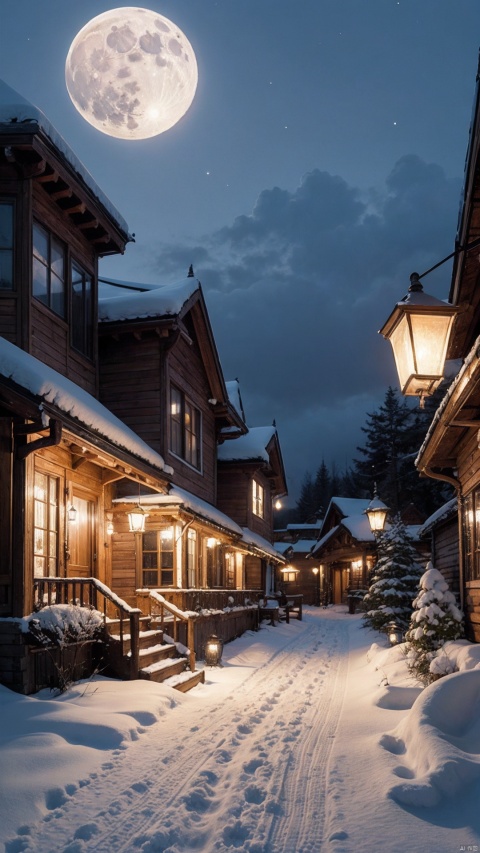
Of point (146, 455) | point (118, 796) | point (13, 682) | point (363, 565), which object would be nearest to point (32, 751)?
point (118, 796)

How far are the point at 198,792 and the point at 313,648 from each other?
16064 millimetres

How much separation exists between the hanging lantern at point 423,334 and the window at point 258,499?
23767 mm

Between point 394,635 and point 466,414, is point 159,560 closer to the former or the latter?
point 394,635

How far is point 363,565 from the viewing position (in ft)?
136

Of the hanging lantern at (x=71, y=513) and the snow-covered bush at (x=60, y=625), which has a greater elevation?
the hanging lantern at (x=71, y=513)

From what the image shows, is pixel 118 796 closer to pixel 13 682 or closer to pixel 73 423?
pixel 13 682

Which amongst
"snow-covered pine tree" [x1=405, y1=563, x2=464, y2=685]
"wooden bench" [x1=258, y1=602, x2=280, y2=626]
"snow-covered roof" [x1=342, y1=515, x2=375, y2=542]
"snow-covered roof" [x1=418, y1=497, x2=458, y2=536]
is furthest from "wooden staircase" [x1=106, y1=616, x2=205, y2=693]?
"snow-covered roof" [x1=342, y1=515, x2=375, y2=542]

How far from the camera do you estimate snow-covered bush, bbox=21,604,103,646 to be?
30.1 feet

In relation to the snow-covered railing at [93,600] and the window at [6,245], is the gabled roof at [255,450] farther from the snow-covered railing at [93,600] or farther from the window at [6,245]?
the window at [6,245]

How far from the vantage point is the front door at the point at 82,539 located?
13.7 metres

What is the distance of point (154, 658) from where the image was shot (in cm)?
1241

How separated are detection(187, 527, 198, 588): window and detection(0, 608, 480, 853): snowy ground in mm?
8402

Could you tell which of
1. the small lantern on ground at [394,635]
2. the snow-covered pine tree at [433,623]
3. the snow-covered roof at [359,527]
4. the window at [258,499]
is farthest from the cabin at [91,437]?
the snow-covered roof at [359,527]

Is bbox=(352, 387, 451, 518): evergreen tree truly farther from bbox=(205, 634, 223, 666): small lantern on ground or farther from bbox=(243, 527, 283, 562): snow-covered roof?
bbox=(205, 634, 223, 666): small lantern on ground
